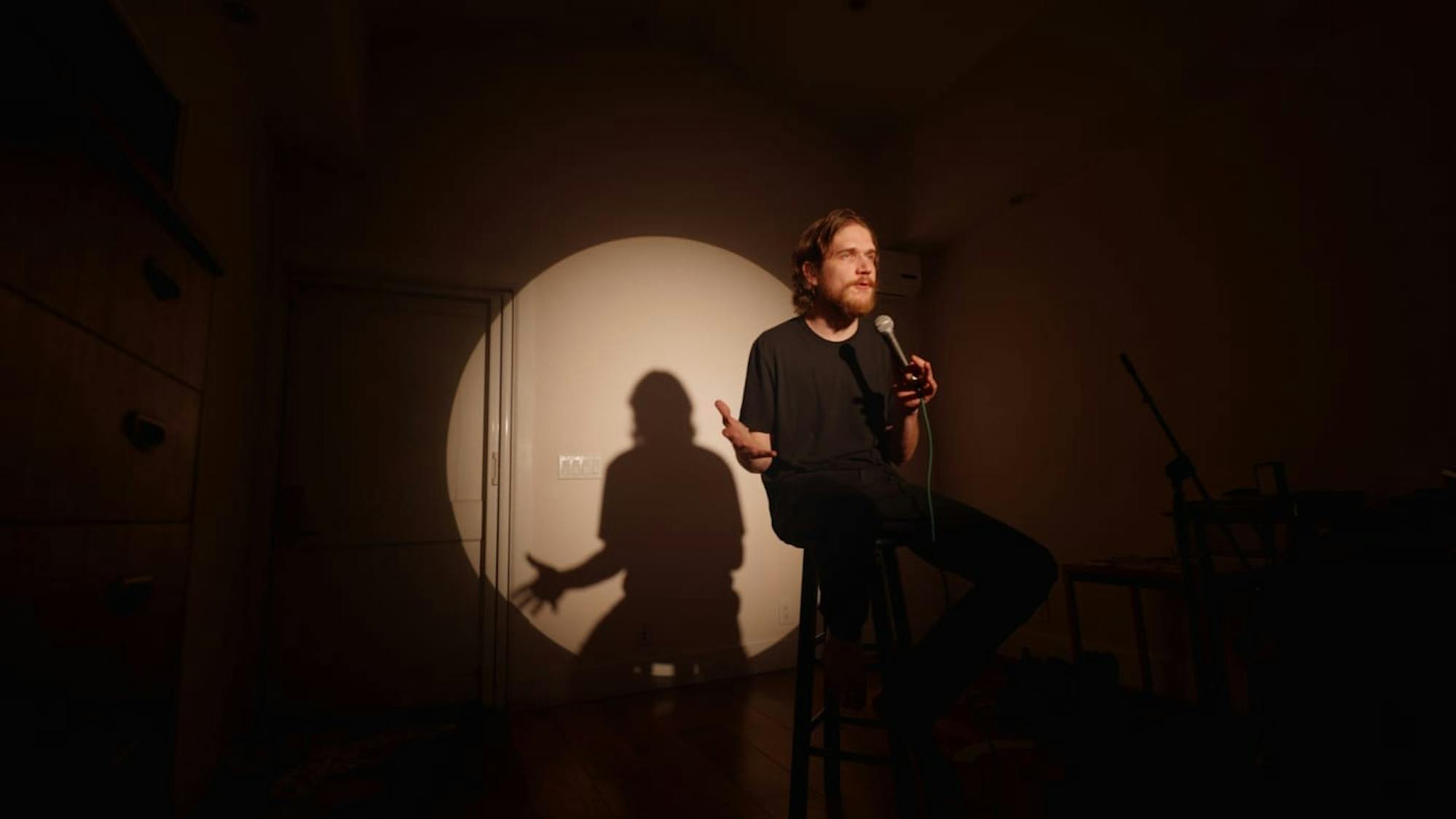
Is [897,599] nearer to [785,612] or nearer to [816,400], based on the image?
[816,400]

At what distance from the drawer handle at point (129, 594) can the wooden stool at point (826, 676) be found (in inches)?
48.8

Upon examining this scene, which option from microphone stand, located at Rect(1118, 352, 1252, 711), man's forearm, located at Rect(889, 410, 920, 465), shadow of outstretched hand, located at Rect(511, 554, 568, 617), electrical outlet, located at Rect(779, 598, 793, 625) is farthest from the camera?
electrical outlet, located at Rect(779, 598, 793, 625)

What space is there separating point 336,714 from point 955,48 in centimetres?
449

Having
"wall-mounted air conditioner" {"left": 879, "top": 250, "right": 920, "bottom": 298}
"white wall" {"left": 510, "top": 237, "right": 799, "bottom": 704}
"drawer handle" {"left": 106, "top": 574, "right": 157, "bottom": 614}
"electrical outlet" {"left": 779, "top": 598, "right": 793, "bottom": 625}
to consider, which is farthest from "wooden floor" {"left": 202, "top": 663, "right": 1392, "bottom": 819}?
"wall-mounted air conditioner" {"left": 879, "top": 250, "right": 920, "bottom": 298}

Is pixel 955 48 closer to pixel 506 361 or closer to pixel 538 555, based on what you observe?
pixel 506 361

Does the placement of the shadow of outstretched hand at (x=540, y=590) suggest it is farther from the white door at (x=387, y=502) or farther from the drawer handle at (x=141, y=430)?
the drawer handle at (x=141, y=430)

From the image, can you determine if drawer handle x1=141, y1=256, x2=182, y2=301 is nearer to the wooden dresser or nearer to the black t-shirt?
the wooden dresser

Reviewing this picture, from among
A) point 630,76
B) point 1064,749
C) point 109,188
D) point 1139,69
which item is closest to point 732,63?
point 630,76

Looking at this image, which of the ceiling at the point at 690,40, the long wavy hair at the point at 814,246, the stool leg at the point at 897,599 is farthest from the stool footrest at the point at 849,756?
the ceiling at the point at 690,40

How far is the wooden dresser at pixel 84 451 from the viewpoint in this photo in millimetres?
712

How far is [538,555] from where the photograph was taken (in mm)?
2875

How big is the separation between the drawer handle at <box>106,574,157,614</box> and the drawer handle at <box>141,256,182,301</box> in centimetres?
51

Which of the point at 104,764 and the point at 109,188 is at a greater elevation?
the point at 109,188

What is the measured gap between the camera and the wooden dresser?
0.71 metres
